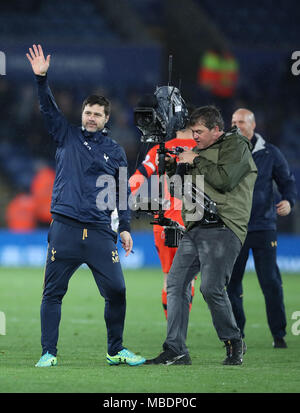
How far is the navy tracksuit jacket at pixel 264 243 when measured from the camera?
393 inches

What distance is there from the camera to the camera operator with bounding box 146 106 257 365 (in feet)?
25.3

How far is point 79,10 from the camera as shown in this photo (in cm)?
3055

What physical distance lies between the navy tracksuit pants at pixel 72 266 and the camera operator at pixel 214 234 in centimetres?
53

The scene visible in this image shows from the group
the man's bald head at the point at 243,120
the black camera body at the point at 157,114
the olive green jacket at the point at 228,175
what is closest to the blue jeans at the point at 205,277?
the olive green jacket at the point at 228,175

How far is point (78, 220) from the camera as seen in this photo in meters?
7.65

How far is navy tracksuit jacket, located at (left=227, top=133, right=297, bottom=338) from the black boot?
7.02ft

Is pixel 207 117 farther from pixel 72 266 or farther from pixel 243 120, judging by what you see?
pixel 243 120

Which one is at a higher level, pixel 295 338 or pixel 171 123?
pixel 171 123

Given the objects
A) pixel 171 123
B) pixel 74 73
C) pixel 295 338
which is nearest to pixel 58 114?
pixel 171 123

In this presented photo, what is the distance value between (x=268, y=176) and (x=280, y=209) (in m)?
0.38

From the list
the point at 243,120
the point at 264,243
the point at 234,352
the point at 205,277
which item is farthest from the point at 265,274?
the point at 205,277

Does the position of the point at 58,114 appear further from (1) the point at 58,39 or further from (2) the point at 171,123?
(1) the point at 58,39

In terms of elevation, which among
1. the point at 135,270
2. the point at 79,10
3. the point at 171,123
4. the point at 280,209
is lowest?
the point at 135,270

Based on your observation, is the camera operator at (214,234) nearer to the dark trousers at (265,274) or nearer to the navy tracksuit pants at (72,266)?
the navy tracksuit pants at (72,266)
